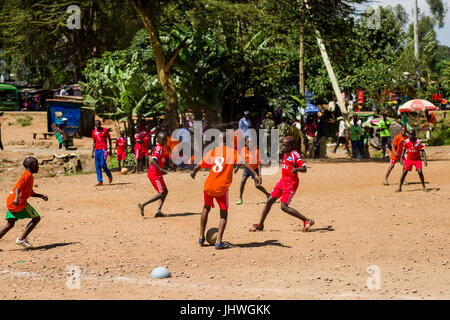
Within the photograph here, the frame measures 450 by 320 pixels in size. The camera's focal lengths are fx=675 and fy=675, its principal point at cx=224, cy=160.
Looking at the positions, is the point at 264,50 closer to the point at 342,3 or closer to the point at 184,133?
the point at 342,3

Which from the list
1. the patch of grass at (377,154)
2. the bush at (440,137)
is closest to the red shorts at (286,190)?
the patch of grass at (377,154)

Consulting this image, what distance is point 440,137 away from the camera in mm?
30375

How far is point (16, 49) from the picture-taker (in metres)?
35.4

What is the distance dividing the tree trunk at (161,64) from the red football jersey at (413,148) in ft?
29.8

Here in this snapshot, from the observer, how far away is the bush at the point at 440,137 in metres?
29.9

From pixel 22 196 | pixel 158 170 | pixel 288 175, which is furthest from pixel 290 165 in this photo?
pixel 22 196

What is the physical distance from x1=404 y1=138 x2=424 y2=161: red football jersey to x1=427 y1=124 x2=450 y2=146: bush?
52.6ft

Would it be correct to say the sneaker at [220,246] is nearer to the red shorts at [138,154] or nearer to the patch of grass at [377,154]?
the red shorts at [138,154]

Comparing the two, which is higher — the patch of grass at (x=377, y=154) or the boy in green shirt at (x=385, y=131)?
the boy in green shirt at (x=385, y=131)

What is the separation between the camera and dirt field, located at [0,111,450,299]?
7398mm

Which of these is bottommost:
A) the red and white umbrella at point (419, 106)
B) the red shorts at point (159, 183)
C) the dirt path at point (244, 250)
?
the dirt path at point (244, 250)

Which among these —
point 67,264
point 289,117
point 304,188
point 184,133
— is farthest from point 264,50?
point 67,264

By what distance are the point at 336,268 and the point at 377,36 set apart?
40323 mm

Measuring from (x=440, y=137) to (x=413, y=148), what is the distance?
16786 mm
